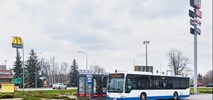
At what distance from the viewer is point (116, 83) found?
25.6m

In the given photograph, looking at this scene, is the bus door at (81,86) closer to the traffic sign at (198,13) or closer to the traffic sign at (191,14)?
the traffic sign at (191,14)

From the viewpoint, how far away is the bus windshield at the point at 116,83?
25.3 m

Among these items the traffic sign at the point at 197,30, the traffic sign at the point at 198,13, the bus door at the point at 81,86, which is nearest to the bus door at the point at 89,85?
the bus door at the point at 81,86

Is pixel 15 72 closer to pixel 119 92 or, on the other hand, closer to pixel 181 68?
pixel 181 68

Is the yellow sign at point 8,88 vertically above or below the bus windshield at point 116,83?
below

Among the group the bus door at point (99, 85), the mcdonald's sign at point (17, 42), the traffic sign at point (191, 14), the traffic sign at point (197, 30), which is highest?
the traffic sign at point (191, 14)

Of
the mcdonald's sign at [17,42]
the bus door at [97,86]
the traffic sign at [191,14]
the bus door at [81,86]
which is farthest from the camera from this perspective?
the traffic sign at [191,14]

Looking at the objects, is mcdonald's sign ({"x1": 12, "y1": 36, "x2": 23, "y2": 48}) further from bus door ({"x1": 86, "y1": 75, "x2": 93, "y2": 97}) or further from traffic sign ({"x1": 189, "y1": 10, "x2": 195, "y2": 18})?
traffic sign ({"x1": 189, "y1": 10, "x2": 195, "y2": 18})

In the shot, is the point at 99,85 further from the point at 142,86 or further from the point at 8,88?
the point at 8,88

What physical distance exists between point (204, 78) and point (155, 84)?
112 m

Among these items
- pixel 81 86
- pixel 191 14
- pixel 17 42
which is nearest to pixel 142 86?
pixel 81 86

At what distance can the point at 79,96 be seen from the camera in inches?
1153

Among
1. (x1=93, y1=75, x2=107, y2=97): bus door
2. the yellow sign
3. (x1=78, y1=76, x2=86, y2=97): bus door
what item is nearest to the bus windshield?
(x1=93, y1=75, x2=107, y2=97): bus door

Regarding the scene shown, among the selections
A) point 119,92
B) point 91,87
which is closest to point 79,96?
point 91,87
